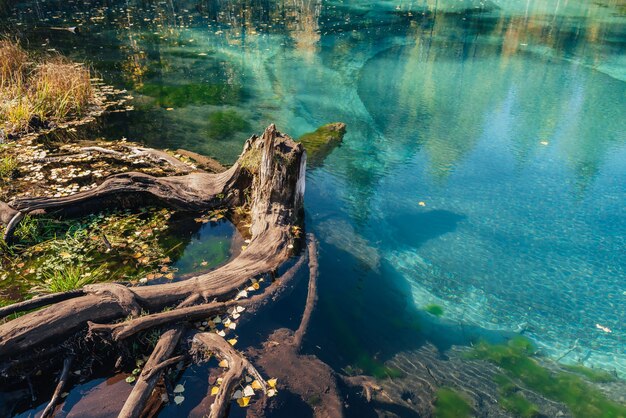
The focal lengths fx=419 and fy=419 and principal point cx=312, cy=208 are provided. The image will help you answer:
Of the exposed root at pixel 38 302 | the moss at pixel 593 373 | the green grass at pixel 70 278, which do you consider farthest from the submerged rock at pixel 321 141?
the moss at pixel 593 373

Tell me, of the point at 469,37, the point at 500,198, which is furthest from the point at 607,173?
the point at 469,37

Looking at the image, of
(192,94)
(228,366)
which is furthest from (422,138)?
(228,366)

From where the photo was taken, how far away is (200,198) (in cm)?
605

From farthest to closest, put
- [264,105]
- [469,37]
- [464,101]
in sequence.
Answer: [469,37] < [464,101] < [264,105]

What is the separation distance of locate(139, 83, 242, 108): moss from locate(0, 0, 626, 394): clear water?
0.08m

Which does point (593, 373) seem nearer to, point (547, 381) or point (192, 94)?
point (547, 381)

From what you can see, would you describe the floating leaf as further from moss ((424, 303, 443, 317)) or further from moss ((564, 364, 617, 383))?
moss ((564, 364, 617, 383))

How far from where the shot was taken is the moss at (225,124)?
9.08 m

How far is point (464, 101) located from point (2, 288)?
10.9 metres

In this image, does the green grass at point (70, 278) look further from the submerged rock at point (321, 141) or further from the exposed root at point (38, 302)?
the submerged rock at point (321, 141)

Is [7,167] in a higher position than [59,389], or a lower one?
higher

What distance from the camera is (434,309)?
5383 millimetres

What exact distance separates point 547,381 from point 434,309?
1.42 m

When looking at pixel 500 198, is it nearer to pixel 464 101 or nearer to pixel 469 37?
pixel 464 101
